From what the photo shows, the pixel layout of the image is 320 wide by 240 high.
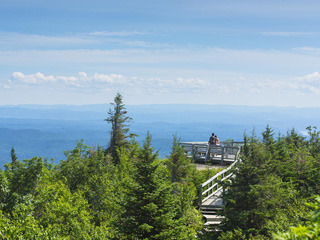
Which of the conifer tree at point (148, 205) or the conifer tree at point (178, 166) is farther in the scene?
the conifer tree at point (178, 166)

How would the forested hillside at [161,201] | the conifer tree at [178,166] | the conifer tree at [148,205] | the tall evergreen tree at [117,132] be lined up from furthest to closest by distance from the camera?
the tall evergreen tree at [117,132] → the conifer tree at [178,166] → the conifer tree at [148,205] → the forested hillside at [161,201]

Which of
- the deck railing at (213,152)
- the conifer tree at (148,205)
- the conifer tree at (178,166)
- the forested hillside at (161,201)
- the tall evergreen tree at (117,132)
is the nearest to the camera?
the forested hillside at (161,201)

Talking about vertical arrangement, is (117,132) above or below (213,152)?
above

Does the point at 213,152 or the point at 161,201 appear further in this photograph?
the point at 213,152

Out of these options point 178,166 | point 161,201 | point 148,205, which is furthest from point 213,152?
point 148,205

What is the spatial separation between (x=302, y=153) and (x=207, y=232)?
1269cm

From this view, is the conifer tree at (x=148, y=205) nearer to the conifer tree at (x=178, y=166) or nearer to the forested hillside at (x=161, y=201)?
the forested hillside at (x=161, y=201)

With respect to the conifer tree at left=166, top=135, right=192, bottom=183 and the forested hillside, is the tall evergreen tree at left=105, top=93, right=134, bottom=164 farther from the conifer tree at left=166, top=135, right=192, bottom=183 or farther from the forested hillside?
the conifer tree at left=166, top=135, right=192, bottom=183

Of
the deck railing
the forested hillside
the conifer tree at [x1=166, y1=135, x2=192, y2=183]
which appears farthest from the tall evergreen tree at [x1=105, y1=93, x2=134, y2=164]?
the conifer tree at [x1=166, y1=135, x2=192, y2=183]

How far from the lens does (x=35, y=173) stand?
1030 inches

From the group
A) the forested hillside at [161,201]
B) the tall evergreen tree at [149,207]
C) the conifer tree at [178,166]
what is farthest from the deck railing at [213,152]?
the tall evergreen tree at [149,207]

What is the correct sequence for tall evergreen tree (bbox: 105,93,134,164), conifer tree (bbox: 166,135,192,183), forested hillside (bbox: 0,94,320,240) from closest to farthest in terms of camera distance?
forested hillside (bbox: 0,94,320,240) < conifer tree (bbox: 166,135,192,183) < tall evergreen tree (bbox: 105,93,134,164)

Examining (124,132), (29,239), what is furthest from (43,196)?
(124,132)

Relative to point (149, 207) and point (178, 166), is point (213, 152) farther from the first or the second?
point (149, 207)
